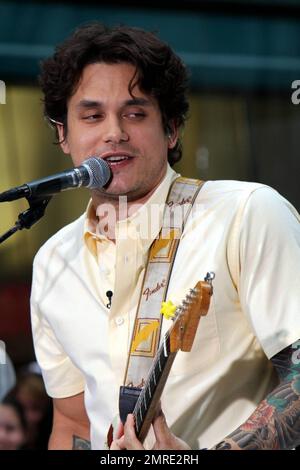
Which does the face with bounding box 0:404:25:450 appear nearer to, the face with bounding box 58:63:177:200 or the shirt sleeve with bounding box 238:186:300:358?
the face with bounding box 58:63:177:200

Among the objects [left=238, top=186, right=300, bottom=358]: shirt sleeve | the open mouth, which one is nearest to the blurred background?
the open mouth

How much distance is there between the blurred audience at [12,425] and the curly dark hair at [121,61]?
2156mm

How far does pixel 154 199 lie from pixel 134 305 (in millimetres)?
374

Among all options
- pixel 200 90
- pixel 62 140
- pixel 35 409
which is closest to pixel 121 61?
pixel 62 140

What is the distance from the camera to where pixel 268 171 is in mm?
7160

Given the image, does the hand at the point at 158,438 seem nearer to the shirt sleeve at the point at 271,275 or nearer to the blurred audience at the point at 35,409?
the shirt sleeve at the point at 271,275

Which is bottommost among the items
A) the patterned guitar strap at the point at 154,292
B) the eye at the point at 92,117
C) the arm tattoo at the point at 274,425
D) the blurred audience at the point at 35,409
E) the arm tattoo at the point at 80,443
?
the blurred audience at the point at 35,409

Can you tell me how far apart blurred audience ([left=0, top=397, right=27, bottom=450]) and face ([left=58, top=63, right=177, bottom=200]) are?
227 centimetres

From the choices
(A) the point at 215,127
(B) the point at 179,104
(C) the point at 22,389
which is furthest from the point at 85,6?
(B) the point at 179,104

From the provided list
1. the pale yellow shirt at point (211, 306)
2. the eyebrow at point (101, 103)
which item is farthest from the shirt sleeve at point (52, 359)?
the eyebrow at point (101, 103)

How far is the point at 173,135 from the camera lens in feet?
10.9

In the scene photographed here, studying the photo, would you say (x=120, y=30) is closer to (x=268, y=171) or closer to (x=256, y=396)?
(x=256, y=396)

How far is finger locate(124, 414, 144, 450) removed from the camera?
250cm

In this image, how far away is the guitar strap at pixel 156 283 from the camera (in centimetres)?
277
